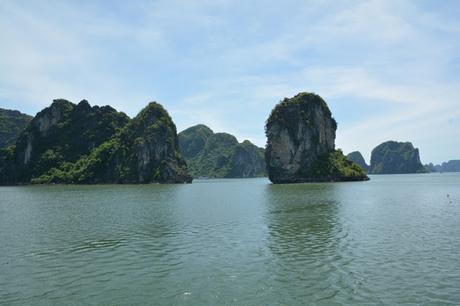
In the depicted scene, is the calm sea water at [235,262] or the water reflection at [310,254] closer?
the calm sea water at [235,262]

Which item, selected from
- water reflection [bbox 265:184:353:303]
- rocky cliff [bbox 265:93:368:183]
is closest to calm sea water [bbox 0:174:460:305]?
water reflection [bbox 265:184:353:303]

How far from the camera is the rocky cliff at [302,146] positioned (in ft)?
552

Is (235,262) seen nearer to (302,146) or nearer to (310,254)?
(310,254)

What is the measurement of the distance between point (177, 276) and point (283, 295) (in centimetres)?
584

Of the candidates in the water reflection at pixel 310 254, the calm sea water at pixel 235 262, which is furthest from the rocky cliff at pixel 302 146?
the calm sea water at pixel 235 262

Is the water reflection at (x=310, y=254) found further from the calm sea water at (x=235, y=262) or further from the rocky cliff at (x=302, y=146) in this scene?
the rocky cliff at (x=302, y=146)

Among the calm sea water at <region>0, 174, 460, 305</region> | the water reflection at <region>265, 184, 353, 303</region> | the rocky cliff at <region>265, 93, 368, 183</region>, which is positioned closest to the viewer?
the calm sea water at <region>0, 174, 460, 305</region>

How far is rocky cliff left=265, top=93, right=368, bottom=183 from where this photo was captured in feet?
552

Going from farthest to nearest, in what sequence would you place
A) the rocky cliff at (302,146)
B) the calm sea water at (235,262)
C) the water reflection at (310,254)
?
the rocky cliff at (302,146) < the water reflection at (310,254) < the calm sea water at (235,262)

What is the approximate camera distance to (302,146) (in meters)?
174

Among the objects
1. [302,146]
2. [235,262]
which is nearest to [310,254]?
[235,262]

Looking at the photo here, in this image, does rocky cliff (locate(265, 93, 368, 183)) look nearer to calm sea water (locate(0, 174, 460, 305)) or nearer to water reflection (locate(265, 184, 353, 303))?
water reflection (locate(265, 184, 353, 303))

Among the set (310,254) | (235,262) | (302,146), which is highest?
(302,146)

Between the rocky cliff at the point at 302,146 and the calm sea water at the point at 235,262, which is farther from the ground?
the rocky cliff at the point at 302,146
